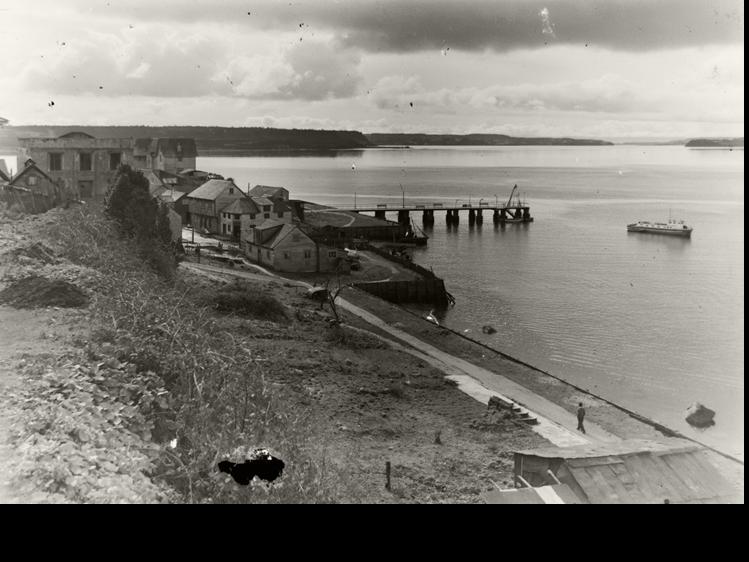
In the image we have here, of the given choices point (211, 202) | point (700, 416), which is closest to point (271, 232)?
point (211, 202)

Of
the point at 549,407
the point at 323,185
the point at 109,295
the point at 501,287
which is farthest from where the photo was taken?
the point at 323,185

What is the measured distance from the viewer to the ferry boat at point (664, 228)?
79.5 m

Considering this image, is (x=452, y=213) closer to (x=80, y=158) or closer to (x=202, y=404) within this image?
(x=80, y=158)

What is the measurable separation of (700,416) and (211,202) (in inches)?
2026

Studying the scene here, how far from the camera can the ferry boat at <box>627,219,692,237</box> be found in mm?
79500

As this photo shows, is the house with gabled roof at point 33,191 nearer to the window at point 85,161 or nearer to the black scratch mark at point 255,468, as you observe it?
the window at point 85,161

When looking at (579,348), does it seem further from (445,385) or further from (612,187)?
(612,187)

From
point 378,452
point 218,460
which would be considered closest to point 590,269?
point 378,452

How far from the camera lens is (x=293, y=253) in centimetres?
5312

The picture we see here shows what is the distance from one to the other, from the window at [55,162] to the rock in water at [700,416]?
3796 cm

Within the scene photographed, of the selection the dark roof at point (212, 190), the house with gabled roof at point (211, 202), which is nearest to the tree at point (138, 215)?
the house with gabled roof at point (211, 202)

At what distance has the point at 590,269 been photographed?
60125 mm

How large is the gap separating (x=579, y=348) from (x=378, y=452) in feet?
68.2

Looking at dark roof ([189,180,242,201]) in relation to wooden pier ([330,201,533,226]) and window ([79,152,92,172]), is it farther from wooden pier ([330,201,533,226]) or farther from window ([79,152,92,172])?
wooden pier ([330,201,533,226])
